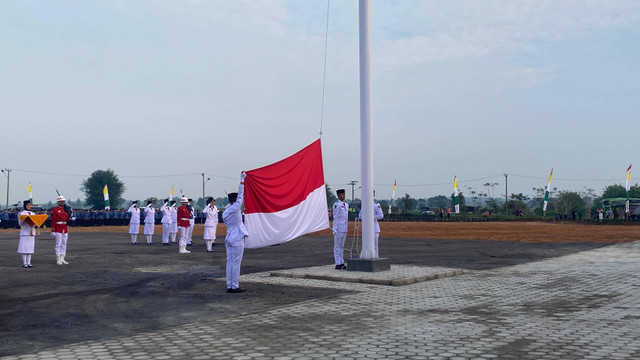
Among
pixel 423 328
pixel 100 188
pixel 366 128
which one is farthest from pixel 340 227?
pixel 100 188

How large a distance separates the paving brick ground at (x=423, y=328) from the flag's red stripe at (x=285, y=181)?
215 centimetres

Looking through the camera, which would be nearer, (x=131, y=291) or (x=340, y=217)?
(x=131, y=291)

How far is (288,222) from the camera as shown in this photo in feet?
41.9

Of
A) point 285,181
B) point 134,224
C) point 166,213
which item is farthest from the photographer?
point 134,224

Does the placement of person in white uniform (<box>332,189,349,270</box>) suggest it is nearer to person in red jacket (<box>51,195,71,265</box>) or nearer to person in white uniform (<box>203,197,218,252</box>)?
person in red jacket (<box>51,195,71,265</box>)

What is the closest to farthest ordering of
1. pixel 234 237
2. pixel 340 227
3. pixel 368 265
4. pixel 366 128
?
pixel 234 237 < pixel 368 265 < pixel 366 128 < pixel 340 227

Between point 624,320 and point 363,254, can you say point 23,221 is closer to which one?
point 363,254

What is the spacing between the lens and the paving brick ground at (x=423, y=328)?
6.05m

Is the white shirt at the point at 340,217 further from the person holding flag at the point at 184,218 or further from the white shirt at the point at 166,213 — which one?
the white shirt at the point at 166,213

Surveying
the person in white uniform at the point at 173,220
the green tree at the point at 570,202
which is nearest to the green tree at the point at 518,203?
the green tree at the point at 570,202

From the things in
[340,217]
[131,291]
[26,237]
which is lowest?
[131,291]

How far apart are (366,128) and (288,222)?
9.86ft

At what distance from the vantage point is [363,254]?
13.9 m

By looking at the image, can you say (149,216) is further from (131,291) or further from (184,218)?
(131,291)
